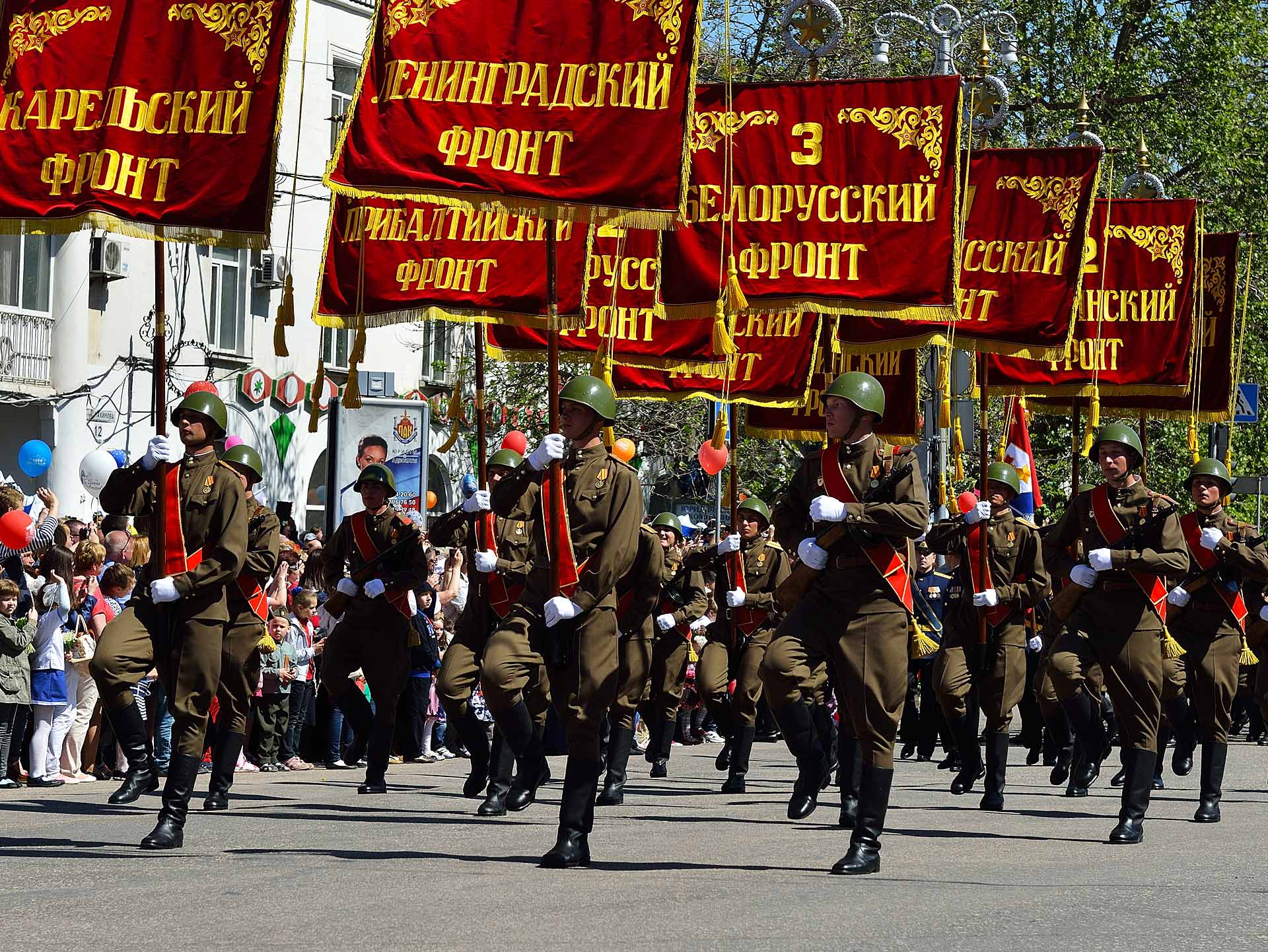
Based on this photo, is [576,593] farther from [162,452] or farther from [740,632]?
[740,632]

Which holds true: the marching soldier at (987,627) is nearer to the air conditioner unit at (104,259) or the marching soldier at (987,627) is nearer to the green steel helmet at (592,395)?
the green steel helmet at (592,395)

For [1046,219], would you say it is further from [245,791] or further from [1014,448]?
[245,791]

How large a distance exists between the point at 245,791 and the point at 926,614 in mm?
8075

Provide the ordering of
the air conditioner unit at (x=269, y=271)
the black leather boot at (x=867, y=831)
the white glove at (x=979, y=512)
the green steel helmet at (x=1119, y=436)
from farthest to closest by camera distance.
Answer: the air conditioner unit at (x=269, y=271)
the white glove at (x=979, y=512)
the green steel helmet at (x=1119, y=436)
the black leather boot at (x=867, y=831)

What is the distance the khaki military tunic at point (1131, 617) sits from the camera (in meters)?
10.9

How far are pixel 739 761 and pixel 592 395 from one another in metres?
5.17

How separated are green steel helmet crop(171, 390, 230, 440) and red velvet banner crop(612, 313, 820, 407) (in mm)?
6689

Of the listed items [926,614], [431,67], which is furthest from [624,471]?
[926,614]

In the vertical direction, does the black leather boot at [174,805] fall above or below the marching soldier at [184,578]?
below

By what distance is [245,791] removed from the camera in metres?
13.0

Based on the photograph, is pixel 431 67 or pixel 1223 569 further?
pixel 1223 569

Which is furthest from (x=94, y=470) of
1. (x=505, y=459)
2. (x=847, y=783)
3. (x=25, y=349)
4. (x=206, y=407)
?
(x=25, y=349)

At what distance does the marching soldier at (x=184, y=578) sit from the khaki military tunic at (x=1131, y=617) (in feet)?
14.3

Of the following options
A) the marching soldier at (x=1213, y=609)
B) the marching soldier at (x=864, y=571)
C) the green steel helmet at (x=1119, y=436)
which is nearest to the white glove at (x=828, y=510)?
the marching soldier at (x=864, y=571)
